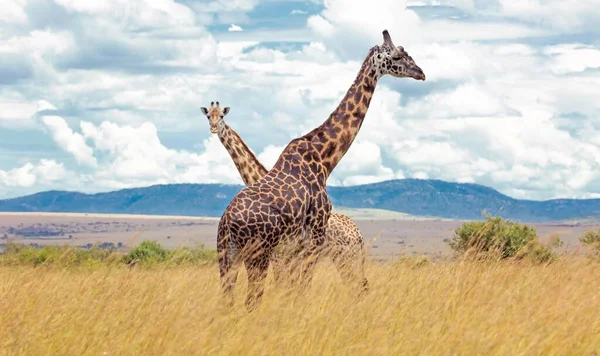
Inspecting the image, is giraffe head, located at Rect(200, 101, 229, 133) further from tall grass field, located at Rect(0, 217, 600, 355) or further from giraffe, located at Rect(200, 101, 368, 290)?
tall grass field, located at Rect(0, 217, 600, 355)

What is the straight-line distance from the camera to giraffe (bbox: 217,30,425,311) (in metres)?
10.6

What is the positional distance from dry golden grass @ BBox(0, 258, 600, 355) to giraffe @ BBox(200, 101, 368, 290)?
1.96 m

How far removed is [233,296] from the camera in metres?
10.4

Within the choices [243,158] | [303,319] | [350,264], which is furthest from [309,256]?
[243,158]

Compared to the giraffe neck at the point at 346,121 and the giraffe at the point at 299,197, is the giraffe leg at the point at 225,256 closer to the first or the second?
the giraffe at the point at 299,197

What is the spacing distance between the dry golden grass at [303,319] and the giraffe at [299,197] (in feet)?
1.72

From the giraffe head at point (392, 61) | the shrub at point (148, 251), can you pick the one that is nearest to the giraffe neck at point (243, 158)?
the giraffe head at point (392, 61)

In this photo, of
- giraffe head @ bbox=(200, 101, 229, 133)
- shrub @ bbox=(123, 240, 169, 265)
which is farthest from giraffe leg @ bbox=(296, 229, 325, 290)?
shrub @ bbox=(123, 240, 169, 265)

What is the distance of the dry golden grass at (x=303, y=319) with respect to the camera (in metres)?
7.85

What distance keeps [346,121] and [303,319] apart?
511cm

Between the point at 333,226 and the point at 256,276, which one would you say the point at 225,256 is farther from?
the point at 333,226

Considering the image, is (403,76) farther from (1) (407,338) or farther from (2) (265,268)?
(1) (407,338)

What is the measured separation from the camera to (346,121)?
1301 centimetres

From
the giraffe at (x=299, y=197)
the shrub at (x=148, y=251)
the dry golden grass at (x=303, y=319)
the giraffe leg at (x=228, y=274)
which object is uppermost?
the giraffe at (x=299, y=197)
